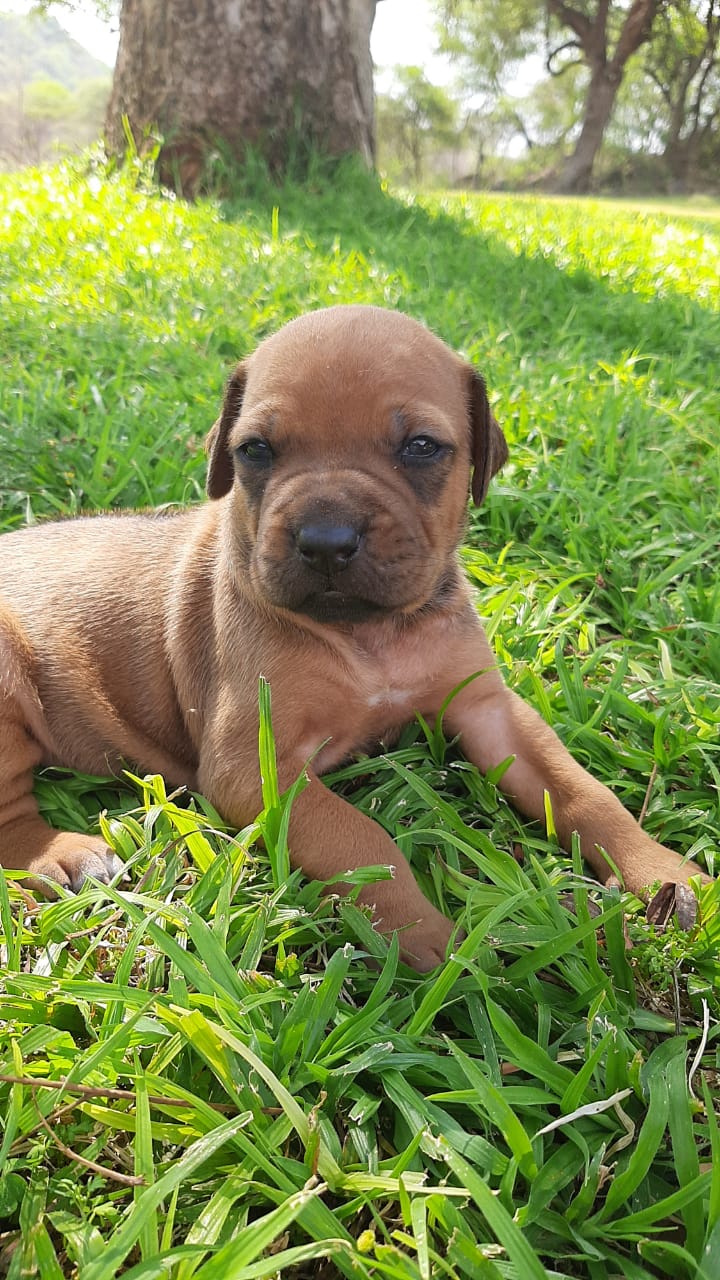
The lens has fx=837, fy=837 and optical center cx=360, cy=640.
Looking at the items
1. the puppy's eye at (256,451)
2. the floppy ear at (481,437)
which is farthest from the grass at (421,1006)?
the puppy's eye at (256,451)

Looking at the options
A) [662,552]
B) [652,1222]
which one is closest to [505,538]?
[662,552]

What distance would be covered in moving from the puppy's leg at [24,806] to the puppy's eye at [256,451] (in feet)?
4.01

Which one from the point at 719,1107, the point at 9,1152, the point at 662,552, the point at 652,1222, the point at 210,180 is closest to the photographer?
the point at 652,1222

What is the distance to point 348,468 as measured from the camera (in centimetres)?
272

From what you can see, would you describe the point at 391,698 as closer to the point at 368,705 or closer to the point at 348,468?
the point at 368,705

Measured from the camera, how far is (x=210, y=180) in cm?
1074

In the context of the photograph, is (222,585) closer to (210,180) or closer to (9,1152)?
(9,1152)

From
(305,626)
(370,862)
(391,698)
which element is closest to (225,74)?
(305,626)

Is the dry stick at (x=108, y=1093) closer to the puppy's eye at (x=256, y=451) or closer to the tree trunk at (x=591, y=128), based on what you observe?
the puppy's eye at (x=256, y=451)

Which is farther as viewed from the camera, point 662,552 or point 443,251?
point 443,251

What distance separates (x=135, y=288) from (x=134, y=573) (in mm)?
4961

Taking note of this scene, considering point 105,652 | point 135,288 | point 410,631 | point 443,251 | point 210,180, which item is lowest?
point 105,652

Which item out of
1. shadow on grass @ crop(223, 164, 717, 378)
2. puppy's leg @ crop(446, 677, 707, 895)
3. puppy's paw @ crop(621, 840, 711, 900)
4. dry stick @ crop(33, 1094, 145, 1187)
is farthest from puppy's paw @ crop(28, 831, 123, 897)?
shadow on grass @ crop(223, 164, 717, 378)

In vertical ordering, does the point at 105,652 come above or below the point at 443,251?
below
